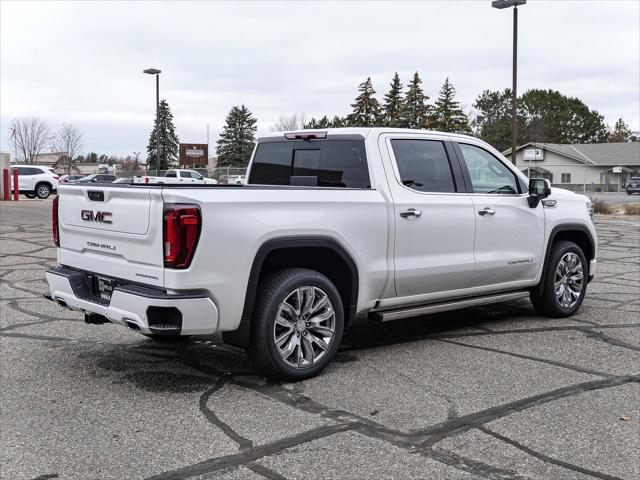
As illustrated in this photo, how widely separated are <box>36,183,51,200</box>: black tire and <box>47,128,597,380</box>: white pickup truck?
30913 mm

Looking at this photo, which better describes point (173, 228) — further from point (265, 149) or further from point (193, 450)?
point (265, 149)

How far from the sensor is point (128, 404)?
4523 mm

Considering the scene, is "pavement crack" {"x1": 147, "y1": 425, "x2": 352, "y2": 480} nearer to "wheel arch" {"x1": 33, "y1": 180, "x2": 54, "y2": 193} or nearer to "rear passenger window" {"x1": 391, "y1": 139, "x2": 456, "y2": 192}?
"rear passenger window" {"x1": 391, "y1": 139, "x2": 456, "y2": 192}

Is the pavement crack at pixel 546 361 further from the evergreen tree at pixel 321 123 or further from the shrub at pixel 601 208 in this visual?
the evergreen tree at pixel 321 123

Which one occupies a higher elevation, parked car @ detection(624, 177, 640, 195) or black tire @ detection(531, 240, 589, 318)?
parked car @ detection(624, 177, 640, 195)

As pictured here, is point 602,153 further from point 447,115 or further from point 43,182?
point 43,182

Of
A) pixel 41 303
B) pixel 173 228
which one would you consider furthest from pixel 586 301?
pixel 41 303

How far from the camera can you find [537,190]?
6.76 metres

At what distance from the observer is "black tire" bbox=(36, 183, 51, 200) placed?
3459 cm

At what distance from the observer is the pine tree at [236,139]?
76.8m

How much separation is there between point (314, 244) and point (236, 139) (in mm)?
73581

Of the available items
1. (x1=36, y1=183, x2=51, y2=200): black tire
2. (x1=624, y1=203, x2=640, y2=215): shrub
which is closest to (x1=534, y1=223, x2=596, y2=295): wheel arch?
(x1=624, y1=203, x2=640, y2=215): shrub

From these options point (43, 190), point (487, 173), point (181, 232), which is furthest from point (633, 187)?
point (181, 232)

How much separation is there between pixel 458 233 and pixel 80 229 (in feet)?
10.5
